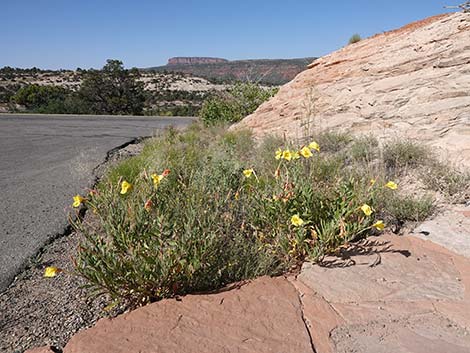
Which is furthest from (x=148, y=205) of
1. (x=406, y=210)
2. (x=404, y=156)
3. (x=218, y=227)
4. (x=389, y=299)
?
(x=404, y=156)

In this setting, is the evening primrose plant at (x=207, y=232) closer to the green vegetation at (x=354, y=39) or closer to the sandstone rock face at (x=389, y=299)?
the sandstone rock face at (x=389, y=299)

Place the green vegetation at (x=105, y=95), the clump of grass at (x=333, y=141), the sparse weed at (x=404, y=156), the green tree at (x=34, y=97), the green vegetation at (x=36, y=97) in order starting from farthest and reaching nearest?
the green tree at (x=34, y=97), the green vegetation at (x=36, y=97), the green vegetation at (x=105, y=95), the clump of grass at (x=333, y=141), the sparse weed at (x=404, y=156)

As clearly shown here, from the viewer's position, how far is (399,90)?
7645mm

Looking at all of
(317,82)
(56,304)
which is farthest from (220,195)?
(317,82)

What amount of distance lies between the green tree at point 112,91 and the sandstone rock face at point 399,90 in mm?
21503

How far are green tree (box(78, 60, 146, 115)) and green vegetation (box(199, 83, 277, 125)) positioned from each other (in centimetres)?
1707

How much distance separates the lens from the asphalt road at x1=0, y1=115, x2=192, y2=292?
3.83 meters

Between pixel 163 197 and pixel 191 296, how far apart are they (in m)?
0.81

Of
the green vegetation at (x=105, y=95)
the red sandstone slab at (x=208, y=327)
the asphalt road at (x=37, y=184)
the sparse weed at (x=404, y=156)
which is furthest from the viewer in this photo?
the green vegetation at (x=105, y=95)

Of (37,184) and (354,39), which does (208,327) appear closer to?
(37,184)

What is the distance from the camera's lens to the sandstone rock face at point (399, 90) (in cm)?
661

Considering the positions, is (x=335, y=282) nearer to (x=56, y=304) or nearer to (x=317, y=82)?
(x=56, y=304)

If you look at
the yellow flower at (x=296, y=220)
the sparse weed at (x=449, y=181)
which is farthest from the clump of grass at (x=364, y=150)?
the yellow flower at (x=296, y=220)

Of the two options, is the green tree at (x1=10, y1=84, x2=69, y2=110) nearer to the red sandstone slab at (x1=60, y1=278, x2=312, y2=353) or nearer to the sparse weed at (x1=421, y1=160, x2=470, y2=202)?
the sparse weed at (x1=421, y1=160, x2=470, y2=202)
